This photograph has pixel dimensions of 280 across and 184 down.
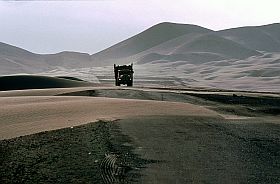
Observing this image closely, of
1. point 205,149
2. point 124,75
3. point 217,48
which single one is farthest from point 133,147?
point 217,48

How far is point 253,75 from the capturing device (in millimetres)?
81312

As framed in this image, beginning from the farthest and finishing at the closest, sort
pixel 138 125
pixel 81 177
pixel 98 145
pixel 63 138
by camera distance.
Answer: pixel 138 125 < pixel 63 138 < pixel 98 145 < pixel 81 177

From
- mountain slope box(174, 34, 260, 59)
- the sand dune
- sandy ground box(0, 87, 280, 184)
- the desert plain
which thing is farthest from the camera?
mountain slope box(174, 34, 260, 59)

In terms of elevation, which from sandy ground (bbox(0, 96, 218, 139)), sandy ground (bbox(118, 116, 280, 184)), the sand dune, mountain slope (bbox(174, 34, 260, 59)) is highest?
mountain slope (bbox(174, 34, 260, 59))

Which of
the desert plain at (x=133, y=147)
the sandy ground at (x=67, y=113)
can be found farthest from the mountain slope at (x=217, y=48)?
the desert plain at (x=133, y=147)

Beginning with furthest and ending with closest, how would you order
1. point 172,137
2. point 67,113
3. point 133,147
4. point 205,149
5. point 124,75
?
1. point 124,75
2. point 67,113
3. point 172,137
4. point 205,149
5. point 133,147

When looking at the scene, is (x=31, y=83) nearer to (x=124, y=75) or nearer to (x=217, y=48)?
(x=124, y=75)

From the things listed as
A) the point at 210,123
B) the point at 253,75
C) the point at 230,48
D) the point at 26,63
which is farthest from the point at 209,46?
the point at 210,123

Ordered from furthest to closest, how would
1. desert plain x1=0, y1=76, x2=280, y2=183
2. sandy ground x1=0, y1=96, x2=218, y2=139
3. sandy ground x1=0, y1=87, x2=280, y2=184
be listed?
1. sandy ground x1=0, y1=96, x2=218, y2=139
2. sandy ground x1=0, y1=87, x2=280, y2=184
3. desert plain x1=0, y1=76, x2=280, y2=183

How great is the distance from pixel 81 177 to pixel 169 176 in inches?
50.2

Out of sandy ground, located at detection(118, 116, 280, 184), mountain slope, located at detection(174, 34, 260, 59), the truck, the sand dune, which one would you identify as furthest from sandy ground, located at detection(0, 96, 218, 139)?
mountain slope, located at detection(174, 34, 260, 59)

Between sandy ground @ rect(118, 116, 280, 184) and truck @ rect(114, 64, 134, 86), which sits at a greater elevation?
truck @ rect(114, 64, 134, 86)

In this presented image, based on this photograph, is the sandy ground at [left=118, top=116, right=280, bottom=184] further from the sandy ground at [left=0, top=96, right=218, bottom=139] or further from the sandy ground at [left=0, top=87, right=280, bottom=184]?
the sandy ground at [left=0, top=96, right=218, bottom=139]

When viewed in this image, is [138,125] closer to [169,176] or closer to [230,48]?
[169,176]
